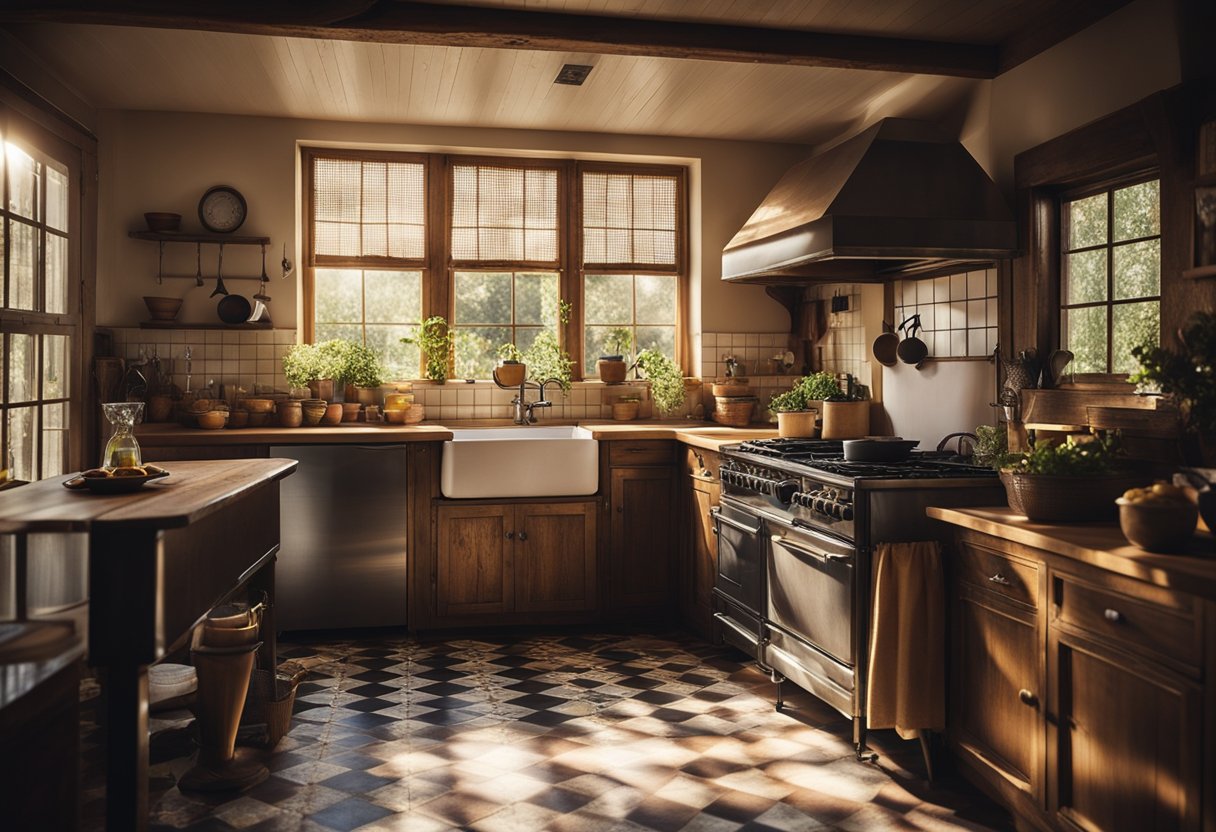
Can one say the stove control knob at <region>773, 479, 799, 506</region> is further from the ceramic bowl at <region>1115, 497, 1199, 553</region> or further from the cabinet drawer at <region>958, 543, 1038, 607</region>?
the ceramic bowl at <region>1115, 497, 1199, 553</region>

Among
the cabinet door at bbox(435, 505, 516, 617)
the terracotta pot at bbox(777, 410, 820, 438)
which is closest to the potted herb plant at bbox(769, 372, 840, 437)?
the terracotta pot at bbox(777, 410, 820, 438)

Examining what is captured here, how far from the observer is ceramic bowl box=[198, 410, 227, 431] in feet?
16.1

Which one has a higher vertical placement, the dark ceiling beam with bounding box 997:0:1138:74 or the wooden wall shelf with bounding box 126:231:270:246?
the dark ceiling beam with bounding box 997:0:1138:74

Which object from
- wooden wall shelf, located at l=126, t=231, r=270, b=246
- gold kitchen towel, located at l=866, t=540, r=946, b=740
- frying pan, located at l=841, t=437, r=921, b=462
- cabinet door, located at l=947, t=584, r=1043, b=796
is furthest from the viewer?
wooden wall shelf, located at l=126, t=231, r=270, b=246

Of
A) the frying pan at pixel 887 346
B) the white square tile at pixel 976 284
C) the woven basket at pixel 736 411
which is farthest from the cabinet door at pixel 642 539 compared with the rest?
the white square tile at pixel 976 284

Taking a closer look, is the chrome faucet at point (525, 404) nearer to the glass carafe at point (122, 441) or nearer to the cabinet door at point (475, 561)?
the cabinet door at point (475, 561)

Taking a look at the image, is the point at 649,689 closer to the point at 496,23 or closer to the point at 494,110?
the point at 496,23

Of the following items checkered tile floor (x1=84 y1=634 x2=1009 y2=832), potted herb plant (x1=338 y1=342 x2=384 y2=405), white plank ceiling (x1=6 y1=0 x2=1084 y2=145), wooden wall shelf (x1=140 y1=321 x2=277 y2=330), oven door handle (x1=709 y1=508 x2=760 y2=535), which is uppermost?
white plank ceiling (x1=6 y1=0 x2=1084 y2=145)

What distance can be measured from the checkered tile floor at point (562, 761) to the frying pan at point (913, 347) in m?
1.64

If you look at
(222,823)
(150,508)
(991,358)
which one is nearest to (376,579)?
(222,823)

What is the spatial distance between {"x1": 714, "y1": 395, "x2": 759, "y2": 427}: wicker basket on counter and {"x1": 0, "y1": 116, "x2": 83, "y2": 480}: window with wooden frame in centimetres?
338

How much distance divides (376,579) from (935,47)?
11.7ft

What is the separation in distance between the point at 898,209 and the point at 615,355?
242 centimetres

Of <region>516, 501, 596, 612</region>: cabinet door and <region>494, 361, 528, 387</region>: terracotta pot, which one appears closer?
<region>516, 501, 596, 612</region>: cabinet door
